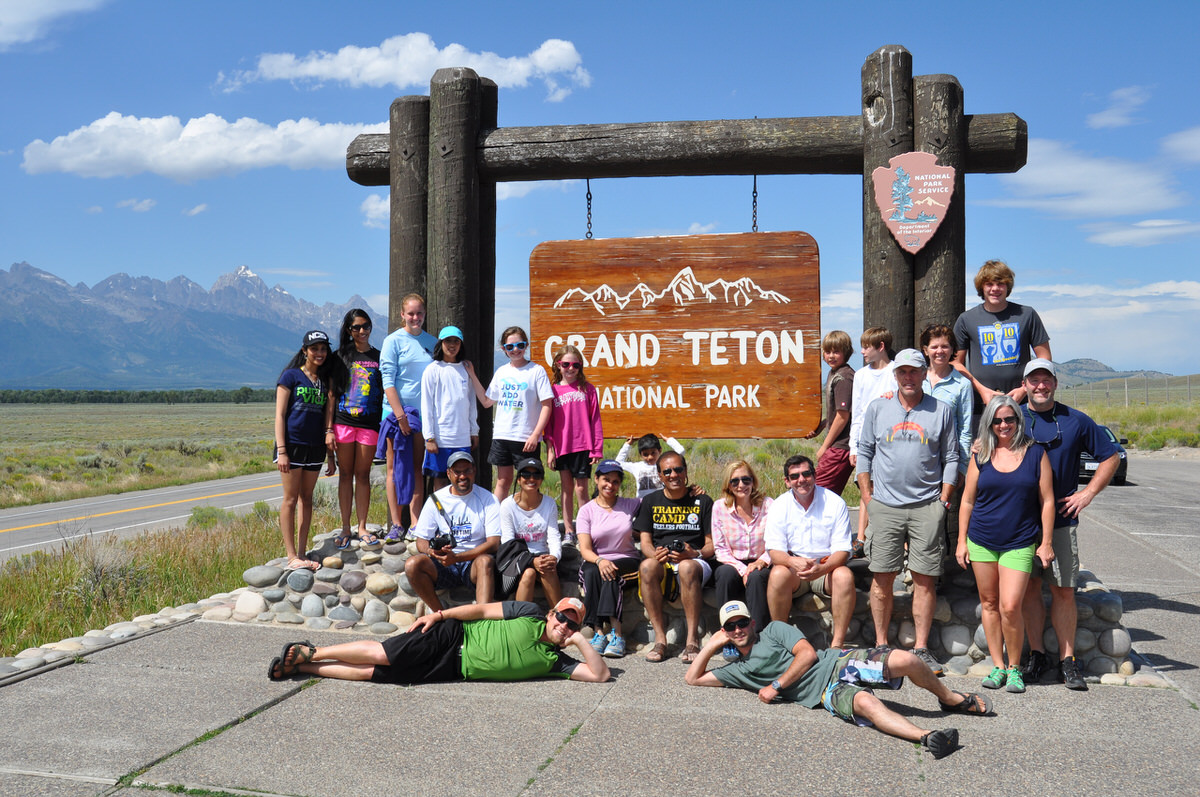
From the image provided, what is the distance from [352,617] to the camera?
6.52 metres

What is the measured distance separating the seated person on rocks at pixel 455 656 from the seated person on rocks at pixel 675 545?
0.62 meters

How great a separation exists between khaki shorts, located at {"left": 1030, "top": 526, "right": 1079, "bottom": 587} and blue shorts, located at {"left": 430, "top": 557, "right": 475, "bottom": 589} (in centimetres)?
355

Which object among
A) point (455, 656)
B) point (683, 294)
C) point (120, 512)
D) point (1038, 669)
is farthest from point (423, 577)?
point (120, 512)

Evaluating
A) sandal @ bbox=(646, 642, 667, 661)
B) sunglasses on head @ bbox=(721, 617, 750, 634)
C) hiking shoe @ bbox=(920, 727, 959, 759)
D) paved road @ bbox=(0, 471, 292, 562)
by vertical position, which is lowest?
paved road @ bbox=(0, 471, 292, 562)

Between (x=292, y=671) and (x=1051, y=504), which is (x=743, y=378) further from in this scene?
(x=292, y=671)

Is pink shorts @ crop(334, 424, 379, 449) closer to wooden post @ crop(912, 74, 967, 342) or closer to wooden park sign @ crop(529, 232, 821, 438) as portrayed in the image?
wooden park sign @ crop(529, 232, 821, 438)

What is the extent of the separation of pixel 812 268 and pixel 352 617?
4.45 m

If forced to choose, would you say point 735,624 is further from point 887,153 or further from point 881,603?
point 887,153

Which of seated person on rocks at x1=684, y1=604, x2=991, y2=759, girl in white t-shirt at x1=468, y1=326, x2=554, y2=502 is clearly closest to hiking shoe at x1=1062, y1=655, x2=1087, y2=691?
seated person on rocks at x1=684, y1=604, x2=991, y2=759

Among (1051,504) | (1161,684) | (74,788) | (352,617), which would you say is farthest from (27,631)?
(1161,684)

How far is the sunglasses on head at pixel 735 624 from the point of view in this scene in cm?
486

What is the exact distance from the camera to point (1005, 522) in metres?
5.03

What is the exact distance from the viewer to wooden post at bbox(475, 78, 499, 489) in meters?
7.43

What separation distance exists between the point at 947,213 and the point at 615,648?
392 cm
